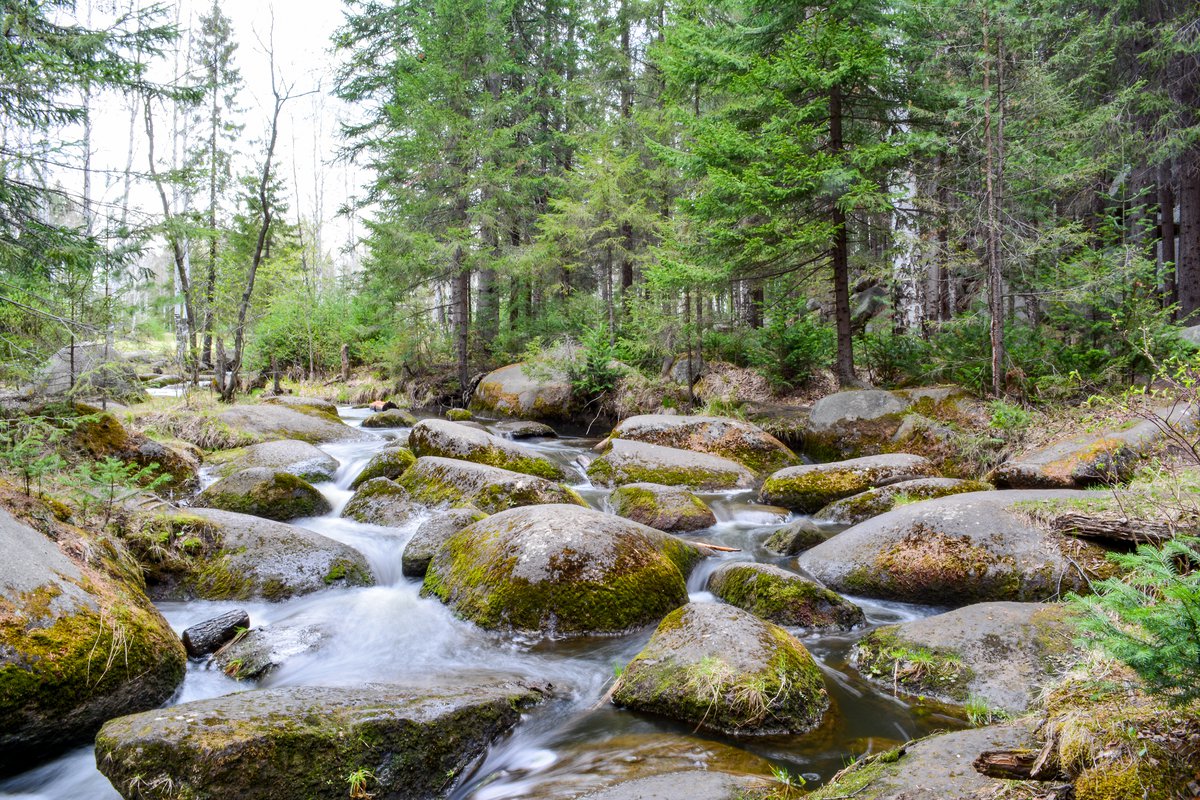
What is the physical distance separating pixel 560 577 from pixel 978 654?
10.6 feet

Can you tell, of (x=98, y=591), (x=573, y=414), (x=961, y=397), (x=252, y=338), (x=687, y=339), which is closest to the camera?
(x=98, y=591)

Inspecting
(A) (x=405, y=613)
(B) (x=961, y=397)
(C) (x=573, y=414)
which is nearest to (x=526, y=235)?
(C) (x=573, y=414)

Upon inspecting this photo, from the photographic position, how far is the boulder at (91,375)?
29.7 feet

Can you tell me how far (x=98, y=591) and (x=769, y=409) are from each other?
11062 millimetres

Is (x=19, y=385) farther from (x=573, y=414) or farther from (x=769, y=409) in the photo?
(x=769, y=409)

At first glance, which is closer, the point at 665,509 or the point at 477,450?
the point at 665,509

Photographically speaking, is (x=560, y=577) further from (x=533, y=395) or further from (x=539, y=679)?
(x=533, y=395)

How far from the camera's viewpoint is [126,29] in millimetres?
9352

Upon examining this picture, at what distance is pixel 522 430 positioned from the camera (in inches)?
551

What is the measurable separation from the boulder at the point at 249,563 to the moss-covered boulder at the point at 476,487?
1.60 m

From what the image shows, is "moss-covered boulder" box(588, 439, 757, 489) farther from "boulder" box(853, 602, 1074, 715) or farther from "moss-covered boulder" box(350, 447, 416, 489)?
"boulder" box(853, 602, 1074, 715)

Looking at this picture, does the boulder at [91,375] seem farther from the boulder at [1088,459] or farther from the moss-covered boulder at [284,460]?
the boulder at [1088,459]

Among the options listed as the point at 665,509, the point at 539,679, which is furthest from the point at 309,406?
the point at 539,679

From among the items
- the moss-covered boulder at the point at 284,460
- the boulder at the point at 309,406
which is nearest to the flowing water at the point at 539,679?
the moss-covered boulder at the point at 284,460
